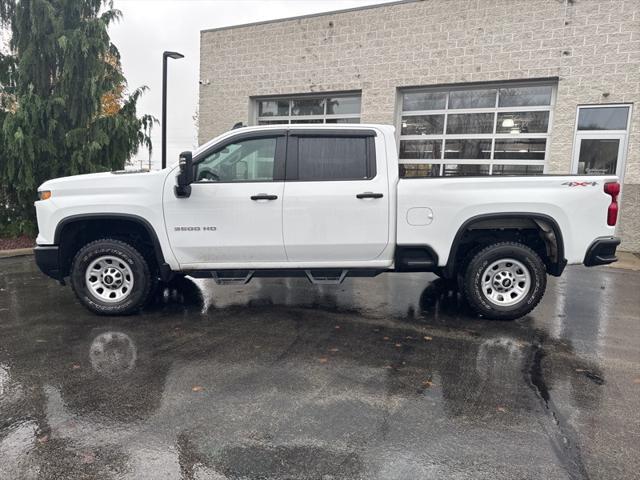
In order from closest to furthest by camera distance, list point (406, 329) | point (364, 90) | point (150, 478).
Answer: point (150, 478)
point (406, 329)
point (364, 90)

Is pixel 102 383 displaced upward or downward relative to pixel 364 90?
downward

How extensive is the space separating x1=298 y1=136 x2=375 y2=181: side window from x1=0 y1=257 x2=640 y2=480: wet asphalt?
1.63 meters

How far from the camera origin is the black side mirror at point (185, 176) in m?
4.86

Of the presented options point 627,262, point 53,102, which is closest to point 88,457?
point 53,102

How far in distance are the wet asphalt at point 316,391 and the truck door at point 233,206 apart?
798mm

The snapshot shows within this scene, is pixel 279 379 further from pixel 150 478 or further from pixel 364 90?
pixel 364 90

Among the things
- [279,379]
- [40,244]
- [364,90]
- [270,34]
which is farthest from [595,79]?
[40,244]

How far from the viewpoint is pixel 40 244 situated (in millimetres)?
5273

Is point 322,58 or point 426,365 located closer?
point 426,365

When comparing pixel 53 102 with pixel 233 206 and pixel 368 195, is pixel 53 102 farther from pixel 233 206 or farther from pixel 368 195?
pixel 368 195

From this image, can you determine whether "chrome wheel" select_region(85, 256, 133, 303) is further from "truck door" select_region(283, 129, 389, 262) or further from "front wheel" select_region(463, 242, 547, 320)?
"front wheel" select_region(463, 242, 547, 320)

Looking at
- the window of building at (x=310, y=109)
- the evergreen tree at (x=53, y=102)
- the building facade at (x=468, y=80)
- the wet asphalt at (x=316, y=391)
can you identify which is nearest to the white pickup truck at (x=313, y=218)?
the wet asphalt at (x=316, y=391)

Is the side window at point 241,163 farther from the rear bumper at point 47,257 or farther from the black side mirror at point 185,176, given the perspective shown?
the rear bumper at point 47,257

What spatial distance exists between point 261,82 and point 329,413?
12.6 metres
